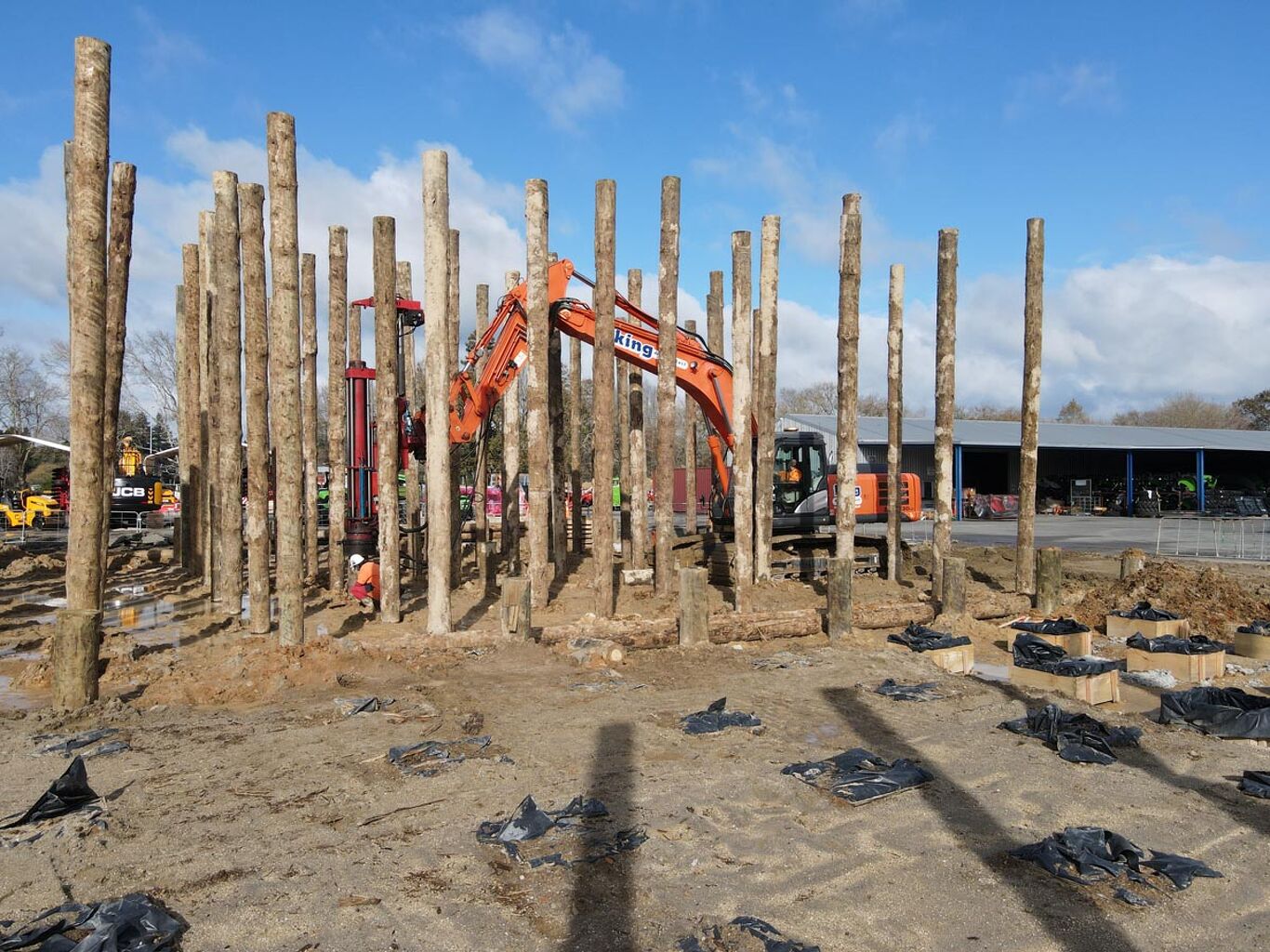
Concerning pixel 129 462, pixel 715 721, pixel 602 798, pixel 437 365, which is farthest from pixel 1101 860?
pixel 129 462

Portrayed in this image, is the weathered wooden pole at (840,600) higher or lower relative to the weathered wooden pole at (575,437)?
lower

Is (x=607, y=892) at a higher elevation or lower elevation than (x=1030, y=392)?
lower

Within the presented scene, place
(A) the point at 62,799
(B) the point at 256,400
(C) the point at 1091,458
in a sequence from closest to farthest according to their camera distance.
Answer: (A) the point at 62,799
(B) the point at 256,400
(C) the point at 1091,458

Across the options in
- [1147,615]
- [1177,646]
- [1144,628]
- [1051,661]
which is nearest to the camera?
[1051,661]

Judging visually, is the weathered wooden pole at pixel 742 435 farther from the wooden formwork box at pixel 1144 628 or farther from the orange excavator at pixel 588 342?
the wooden formwork box at pixel 1144 628

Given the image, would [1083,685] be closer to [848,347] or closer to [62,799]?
[848,347]

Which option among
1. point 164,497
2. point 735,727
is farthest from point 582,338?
point 164,497

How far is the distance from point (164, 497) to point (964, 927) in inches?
1223

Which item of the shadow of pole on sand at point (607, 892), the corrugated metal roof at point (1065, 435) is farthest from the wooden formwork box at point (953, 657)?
the corrugated metal roof at point (1065, 435)

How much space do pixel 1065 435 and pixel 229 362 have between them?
39.6 meters

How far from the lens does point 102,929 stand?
363 centimetres

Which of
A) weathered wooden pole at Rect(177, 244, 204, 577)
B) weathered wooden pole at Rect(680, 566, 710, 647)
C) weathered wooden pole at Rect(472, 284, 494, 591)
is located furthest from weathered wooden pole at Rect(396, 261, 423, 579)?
weathered wooden pole at Rect(680, 566, 710, 647)

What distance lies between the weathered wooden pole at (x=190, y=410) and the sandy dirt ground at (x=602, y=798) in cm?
448

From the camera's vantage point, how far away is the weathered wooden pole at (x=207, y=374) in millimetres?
12516
